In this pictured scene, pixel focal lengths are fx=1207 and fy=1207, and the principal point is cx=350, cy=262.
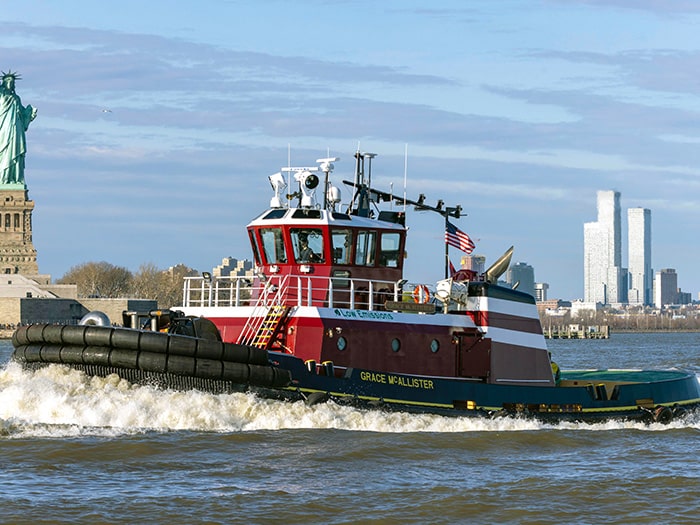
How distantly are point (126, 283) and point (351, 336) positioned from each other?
380 feet

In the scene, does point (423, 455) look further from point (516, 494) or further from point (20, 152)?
point (20, 152)

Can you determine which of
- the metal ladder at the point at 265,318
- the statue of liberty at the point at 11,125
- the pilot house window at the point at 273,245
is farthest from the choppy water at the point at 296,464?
the statue of liberty at the point at 11,125

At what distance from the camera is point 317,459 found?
1800cm

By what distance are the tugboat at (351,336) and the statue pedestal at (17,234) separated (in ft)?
352

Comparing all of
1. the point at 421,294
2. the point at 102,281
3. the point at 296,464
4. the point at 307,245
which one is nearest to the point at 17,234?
the point at 102,281

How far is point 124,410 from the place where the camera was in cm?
1908

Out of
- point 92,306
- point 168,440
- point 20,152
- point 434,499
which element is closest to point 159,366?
point 168,440

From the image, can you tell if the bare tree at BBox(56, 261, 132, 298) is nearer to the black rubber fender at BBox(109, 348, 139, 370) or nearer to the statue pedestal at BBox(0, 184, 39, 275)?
the statue pedestal at BBox(0, 184, 39, 275)

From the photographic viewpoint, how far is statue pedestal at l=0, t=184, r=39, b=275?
126 meters

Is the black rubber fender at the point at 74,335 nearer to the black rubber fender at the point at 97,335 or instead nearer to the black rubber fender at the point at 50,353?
the black rubber fender at the point at 97,335

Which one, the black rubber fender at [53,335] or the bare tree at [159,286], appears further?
the bare tree at [159,286]

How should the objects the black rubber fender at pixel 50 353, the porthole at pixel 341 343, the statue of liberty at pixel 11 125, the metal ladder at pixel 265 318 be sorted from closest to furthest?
the black rubber fender at pixel 50 353 → the metal ladder at pixel 265 318 → the porthole at pixel 341 343 → the statue of liberty at pixel 11 125

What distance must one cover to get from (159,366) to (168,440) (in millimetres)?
1170

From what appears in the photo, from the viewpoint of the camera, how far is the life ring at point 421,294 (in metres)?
22.1
